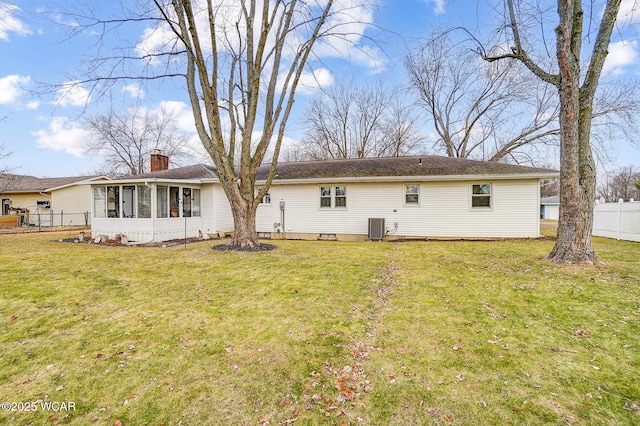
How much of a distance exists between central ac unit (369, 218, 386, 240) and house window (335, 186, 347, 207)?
1.54m

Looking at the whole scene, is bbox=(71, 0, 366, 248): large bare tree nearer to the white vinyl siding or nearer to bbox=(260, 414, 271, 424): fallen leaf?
the white vinyl siding

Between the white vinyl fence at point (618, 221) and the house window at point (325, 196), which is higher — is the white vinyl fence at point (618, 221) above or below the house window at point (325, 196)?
below

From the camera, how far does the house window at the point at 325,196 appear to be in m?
13.7

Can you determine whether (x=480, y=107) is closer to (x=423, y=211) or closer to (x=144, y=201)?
(x=423, y=211)

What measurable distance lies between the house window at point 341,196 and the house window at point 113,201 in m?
9.62

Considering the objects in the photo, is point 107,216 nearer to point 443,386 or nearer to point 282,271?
point 282,271

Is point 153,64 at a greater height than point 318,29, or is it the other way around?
point 318,29

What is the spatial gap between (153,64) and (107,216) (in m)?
7.41

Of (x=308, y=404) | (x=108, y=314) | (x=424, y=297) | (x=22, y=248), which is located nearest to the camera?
(x=308, y=404)

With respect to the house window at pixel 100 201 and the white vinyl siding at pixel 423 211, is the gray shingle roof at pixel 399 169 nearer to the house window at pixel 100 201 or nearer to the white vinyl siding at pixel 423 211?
A: the white vinyl siding at pixel 423 211

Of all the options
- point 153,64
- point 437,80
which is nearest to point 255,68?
point 153,64

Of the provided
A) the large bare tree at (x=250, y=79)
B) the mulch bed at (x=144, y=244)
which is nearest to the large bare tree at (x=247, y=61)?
the large bare tree at (x=250, y=79)

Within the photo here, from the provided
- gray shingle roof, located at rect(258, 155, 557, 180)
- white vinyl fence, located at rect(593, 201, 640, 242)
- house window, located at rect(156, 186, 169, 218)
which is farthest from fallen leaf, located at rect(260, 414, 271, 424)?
white vinyl fence, located at rect(593, 201, 640, 242)

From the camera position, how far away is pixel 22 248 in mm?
10367
